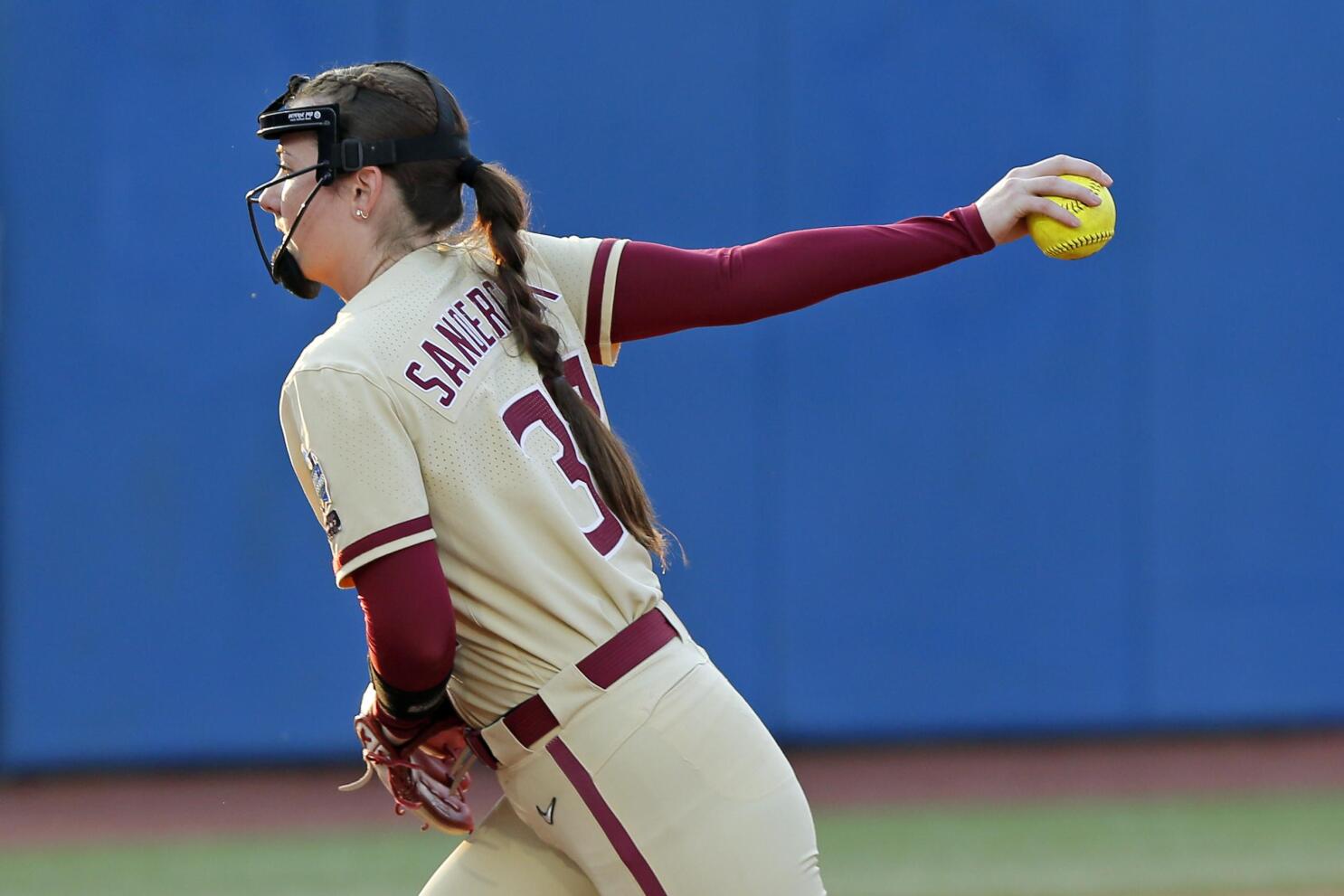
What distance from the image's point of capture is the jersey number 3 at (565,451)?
2172 millimetres

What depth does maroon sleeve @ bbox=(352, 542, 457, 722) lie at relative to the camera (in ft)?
6.68

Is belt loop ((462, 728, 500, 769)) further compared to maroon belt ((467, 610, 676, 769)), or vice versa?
belt loop ((462, 728, 500, 769))

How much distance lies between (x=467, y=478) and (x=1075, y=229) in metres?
0.95

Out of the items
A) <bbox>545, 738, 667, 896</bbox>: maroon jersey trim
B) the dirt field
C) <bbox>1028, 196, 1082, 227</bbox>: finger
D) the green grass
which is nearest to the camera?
<bbox>545, 738, 667, 896</bbox>: maroon jersey trim

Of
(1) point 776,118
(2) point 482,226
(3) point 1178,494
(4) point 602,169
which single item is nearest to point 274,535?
(4) point 602,169

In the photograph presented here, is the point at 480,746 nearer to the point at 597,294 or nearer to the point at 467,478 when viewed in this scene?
the point at 467,478

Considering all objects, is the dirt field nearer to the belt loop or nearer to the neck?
the belt loop

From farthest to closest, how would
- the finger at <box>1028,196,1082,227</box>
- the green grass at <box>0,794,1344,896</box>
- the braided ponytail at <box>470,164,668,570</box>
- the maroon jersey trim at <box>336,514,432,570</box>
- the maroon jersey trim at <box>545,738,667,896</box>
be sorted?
1. the green grass at <box>0,794,1344,896</box>
2. the finger at <box>1028,196,1082,227</box>
3. the braided ponytail at <box>470,164,668,570</box>
4. the maroon jersey trim at <box>545,738,667,896</box>
5. the maroon jersey trim at <box>336,514,432,570</box>

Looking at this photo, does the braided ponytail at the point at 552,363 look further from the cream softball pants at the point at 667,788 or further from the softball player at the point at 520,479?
the cream softball pants at the point at 667,788

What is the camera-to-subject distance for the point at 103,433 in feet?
20.7

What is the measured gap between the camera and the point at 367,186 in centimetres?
228

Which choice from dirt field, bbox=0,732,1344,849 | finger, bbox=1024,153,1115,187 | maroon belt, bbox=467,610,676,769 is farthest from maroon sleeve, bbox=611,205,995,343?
dirt field, bbox=0,732,1344,849

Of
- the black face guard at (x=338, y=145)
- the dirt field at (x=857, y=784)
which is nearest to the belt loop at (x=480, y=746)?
the black face guard at (x=338, y=145)

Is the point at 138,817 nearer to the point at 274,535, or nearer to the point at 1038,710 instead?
the point at 274,535
